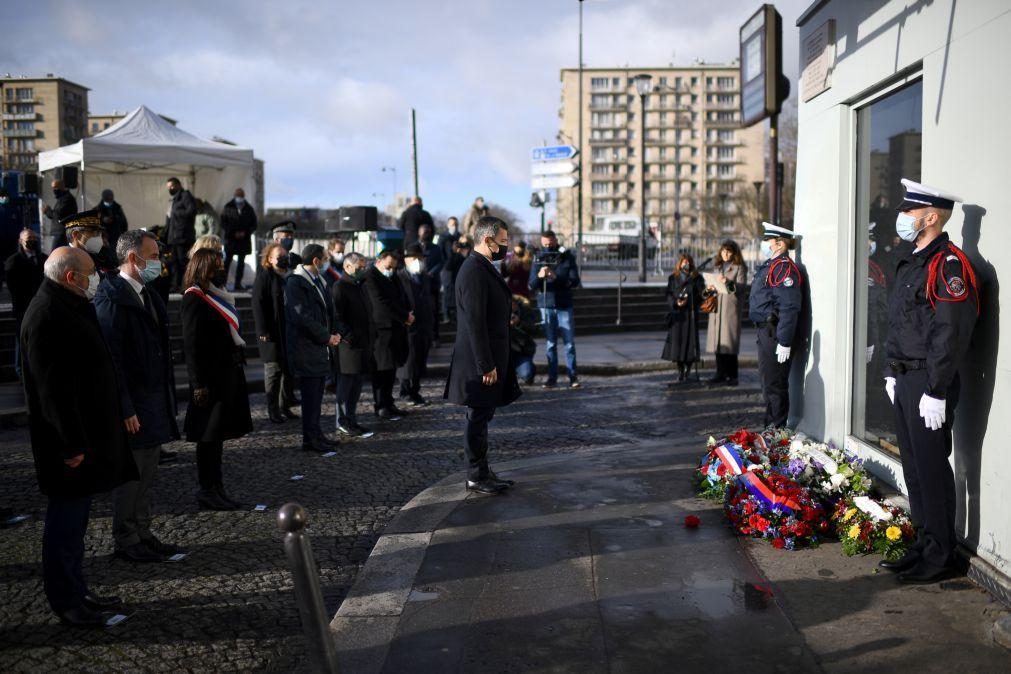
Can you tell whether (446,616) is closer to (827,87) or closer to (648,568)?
(648,568)

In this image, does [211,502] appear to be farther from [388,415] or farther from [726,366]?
[726,366]

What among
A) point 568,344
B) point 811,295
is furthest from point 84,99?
point 811,295

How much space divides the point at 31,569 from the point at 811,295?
19.2 feet

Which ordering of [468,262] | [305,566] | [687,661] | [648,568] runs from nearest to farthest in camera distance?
[305,566]
[687,661]
[648,568]
[468,262]

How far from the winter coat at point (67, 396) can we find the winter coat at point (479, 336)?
8.51 feet

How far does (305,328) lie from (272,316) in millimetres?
1296

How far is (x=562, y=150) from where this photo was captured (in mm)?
21047

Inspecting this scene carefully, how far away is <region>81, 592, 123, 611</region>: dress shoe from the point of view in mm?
4551

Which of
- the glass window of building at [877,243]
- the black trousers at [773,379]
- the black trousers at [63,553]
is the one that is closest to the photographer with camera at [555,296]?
the black trousers at [773,379]

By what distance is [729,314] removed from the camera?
11.9m

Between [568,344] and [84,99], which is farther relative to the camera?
[84,99]

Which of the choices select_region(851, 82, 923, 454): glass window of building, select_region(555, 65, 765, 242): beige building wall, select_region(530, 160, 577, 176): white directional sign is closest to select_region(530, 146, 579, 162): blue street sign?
select_region(530, 160, 577, 176): white directional sign

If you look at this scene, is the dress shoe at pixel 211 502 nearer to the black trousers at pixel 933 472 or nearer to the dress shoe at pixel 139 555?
the dress shoe at pixel 139 555

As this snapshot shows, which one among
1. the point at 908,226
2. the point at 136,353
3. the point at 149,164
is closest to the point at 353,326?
the point at 136,353
